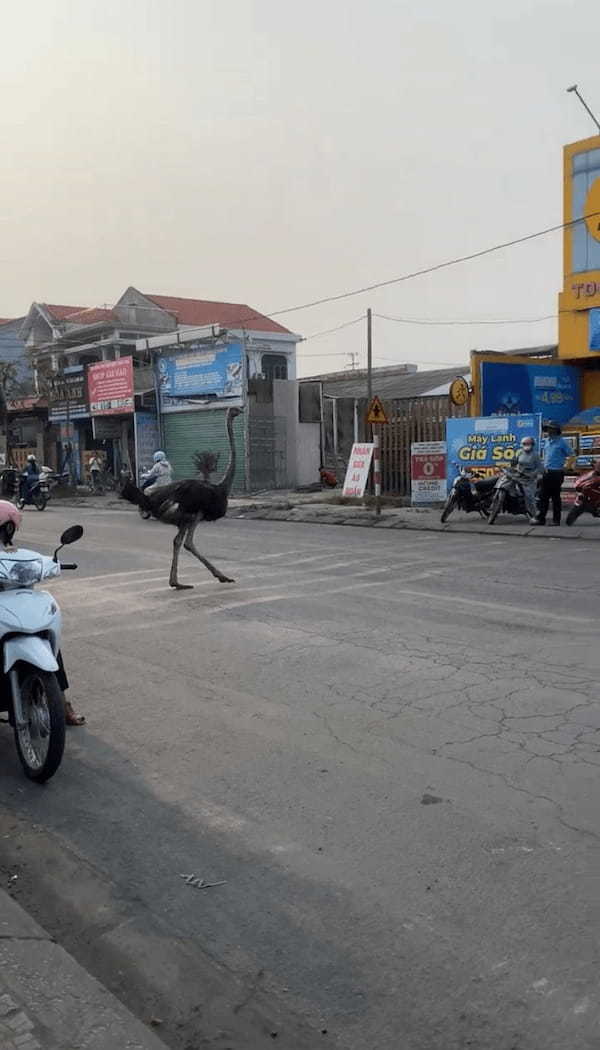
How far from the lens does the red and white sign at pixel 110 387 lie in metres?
33.3

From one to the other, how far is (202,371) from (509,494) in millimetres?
16412

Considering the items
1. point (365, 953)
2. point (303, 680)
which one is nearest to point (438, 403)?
point (303, 680)

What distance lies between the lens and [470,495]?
1717cm

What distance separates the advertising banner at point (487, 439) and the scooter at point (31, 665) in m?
14.5

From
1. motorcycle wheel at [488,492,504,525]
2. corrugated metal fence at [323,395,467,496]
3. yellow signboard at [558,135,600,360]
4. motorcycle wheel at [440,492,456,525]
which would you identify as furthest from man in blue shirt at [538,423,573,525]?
corrugated metal fence at [323,395,467,496]

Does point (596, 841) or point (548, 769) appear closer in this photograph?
point (596, 841)

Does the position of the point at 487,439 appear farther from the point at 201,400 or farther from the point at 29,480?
the point at 201,400

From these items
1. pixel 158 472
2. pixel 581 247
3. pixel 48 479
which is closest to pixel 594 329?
pixel 581 247

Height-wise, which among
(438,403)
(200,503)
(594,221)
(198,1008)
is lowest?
(198,1008)

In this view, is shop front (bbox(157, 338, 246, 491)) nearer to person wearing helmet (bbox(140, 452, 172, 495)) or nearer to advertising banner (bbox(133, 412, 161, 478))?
advertising banner (bbox(133, 412, 161, 478))

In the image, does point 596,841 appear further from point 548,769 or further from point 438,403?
point 438,403

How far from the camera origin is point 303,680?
20.6ft

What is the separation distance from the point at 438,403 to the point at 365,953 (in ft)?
68.2

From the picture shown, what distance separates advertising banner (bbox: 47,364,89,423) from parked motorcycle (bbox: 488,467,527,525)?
23292 millimetres
